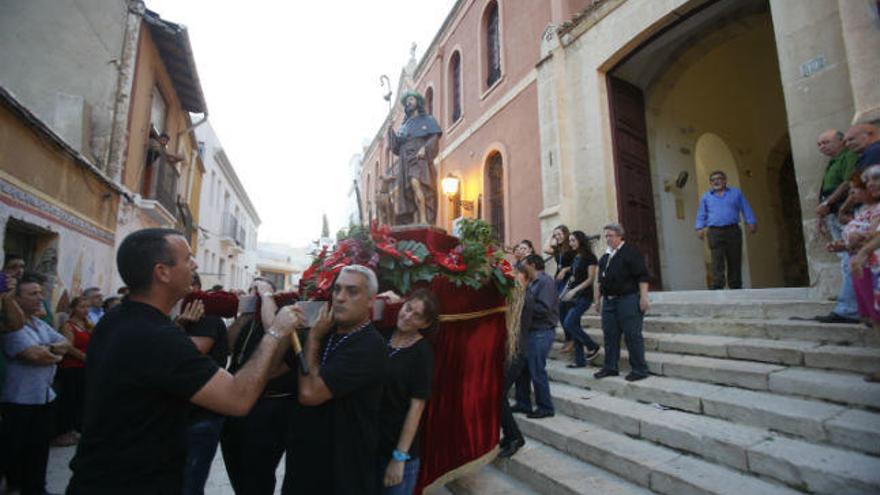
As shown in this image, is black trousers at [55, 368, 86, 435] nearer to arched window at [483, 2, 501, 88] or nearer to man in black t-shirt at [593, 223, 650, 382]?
man in black t-shirt at [593, 223, 650, 382]

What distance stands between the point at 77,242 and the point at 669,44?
10.9 m

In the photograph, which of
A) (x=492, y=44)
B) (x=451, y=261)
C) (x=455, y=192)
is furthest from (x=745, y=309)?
(x=492, y=44)

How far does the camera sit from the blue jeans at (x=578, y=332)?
16.5 ft

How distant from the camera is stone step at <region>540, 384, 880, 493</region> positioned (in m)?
2.37

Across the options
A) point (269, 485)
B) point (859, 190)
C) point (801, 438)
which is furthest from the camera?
point (859, 190)

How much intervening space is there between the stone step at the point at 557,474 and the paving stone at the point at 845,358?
196 cm

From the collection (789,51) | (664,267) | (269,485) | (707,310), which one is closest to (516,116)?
(664,267)

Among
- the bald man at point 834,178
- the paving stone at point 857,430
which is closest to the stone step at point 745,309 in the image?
the bald man at point 834,178

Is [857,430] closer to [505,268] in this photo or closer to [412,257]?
[505,268]

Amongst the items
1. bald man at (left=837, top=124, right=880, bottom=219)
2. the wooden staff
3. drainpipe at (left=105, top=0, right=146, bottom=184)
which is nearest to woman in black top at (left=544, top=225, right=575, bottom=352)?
bald man at (left=837, top=124, right=880, bottom=219)

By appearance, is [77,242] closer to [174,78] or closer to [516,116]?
[174,78]

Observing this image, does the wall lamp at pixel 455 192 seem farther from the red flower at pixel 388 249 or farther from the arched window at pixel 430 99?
the red flower at pixel 388 249

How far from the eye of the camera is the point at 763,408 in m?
3.07

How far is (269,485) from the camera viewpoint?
264cm
